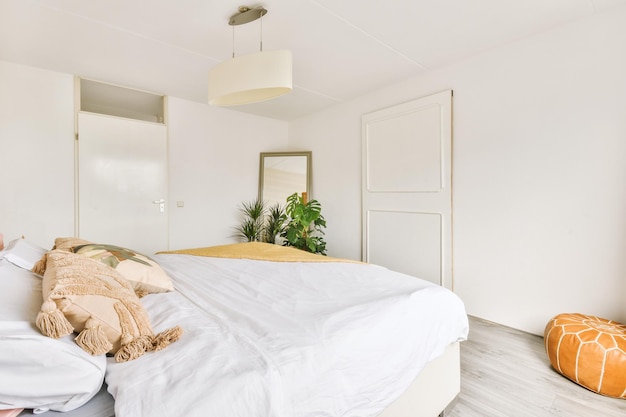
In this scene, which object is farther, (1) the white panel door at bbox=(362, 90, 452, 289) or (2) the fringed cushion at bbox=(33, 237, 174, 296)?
(1) the white panel door at bbox=(362, 90, 452, 289)

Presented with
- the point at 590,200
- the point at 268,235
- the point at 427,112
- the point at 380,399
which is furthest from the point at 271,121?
the point at 380,399

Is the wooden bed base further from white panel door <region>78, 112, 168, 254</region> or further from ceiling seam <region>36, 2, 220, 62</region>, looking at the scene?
white panel door <region>78, 112, 168, 254</region>

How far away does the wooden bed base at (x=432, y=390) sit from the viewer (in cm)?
128

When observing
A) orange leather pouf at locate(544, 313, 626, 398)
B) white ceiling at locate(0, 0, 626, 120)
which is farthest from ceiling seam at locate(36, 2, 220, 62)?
orange leather pouf at locate(544, 313, 626, 398)

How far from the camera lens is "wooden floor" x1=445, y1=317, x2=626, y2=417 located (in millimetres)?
1614

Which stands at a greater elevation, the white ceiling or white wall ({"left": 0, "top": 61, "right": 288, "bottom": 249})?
the white ceiling

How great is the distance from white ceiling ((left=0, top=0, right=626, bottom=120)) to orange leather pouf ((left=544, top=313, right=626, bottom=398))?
219 cm

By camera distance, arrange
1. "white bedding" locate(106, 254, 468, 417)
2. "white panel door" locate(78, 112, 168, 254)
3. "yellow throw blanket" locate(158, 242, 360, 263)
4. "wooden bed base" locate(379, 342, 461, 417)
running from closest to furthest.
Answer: "white bedding" locate(106, 254, 468, 417) → "wooden bed base" locate(379, 342, 461, 417) → "yellow throw blanket" locate(158, 242, 360, 263) → "white panel door" locate(78, 112, 168, 254)

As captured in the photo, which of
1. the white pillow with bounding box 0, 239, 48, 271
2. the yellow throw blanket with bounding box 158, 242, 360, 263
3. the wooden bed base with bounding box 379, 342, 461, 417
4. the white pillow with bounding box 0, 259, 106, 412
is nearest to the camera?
the white pillow with bounding box 0, 259, 106, 412

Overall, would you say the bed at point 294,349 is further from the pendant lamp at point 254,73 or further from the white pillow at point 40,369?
the pendant lamp at point 254,73

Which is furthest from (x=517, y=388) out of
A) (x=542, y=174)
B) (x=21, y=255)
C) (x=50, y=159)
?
(x=50, y=159)

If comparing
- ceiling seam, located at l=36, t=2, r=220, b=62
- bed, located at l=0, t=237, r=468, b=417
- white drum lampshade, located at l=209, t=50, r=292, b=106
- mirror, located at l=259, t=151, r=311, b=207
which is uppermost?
ceiling seam, located at l=36, t=2, r=220, b=62

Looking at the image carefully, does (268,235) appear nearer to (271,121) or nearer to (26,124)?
(271,121)

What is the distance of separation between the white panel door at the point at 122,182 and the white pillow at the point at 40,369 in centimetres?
279
